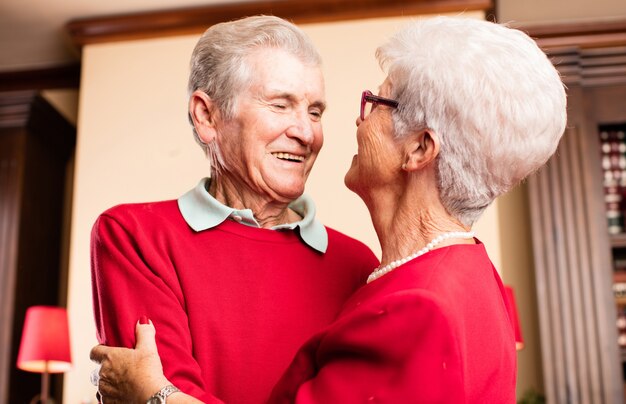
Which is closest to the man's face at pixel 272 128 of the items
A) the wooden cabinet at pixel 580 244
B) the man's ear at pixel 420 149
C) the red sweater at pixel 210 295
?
the red sweater at pixel 210 295

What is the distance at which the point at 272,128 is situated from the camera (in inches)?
63.4

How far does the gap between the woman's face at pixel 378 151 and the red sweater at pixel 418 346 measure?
0.19m

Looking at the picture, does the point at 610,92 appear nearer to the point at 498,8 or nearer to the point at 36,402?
the point at 498,8

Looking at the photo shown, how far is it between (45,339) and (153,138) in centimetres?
121

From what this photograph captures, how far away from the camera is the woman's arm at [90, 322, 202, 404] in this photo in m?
1.28

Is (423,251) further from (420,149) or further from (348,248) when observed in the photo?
(348,248)

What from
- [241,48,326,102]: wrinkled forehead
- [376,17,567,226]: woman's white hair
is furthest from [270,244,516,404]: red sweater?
[241,48,326,102]: wrinkled forehead

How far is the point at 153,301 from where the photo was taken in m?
1.40

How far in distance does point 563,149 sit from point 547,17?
0.91 metres

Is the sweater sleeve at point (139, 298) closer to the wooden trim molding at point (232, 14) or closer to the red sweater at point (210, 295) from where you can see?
the red sweater at point (210, 295)

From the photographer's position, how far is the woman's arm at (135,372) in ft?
4.19

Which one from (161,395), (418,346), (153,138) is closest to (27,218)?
(153,138)

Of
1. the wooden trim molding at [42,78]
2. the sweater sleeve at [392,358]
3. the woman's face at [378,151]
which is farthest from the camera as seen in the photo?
the wooden trim molding at [42,78]

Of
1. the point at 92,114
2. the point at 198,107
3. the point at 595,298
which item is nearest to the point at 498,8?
the point at 595,298
